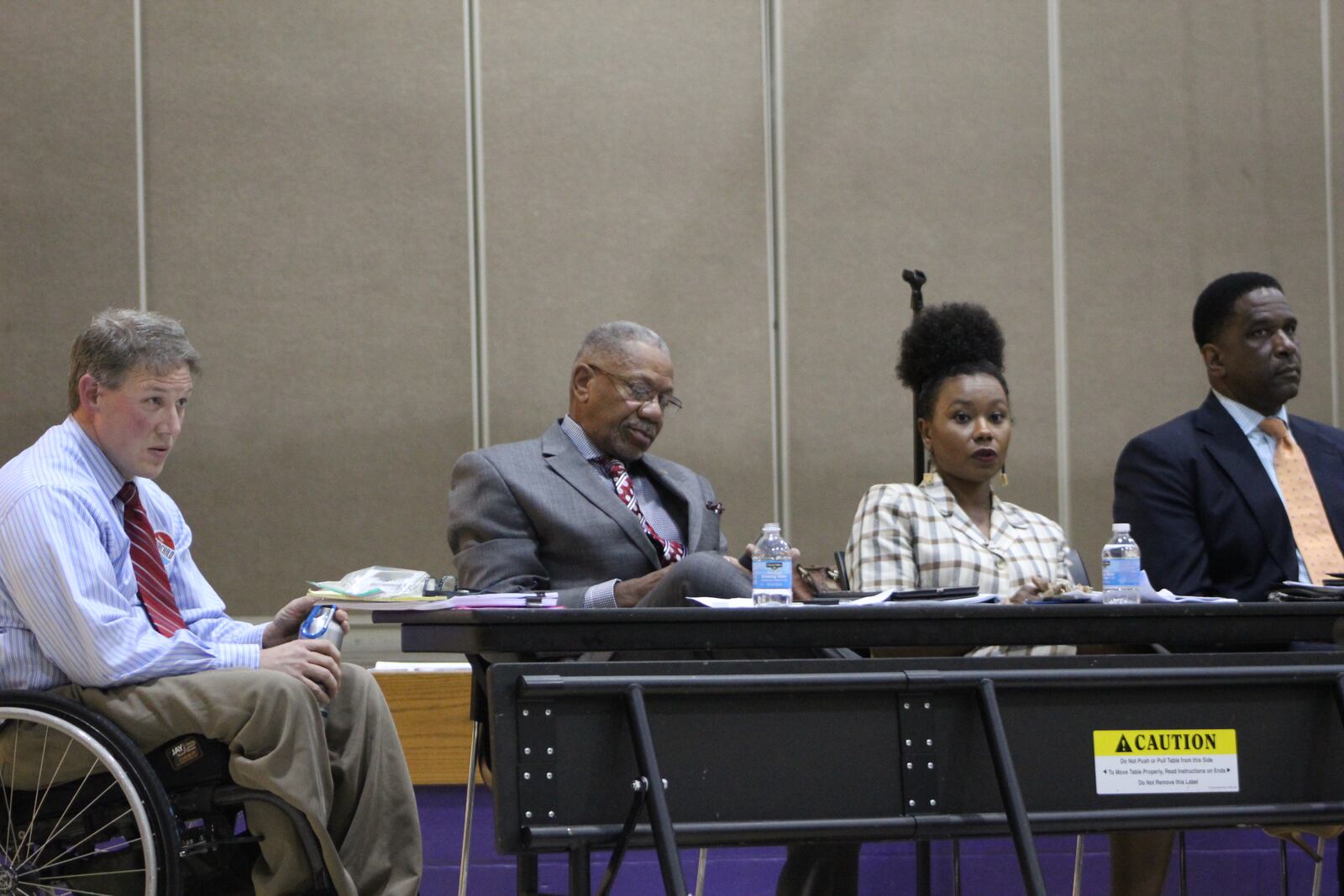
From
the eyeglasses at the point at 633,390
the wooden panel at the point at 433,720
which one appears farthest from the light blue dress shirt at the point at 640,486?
the wooden panel at the point at 433,720

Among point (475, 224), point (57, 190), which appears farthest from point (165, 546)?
point (57, 190)

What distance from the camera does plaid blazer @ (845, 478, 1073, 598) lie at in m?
2.79

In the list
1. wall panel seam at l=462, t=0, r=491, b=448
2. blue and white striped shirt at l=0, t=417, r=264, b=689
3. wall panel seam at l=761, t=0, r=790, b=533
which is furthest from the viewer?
wall panel seam at l=761, t=0, r=790, b=533

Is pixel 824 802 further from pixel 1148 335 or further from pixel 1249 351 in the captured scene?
pixel 1148 335

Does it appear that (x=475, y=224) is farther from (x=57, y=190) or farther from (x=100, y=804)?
(x=100, y=804)

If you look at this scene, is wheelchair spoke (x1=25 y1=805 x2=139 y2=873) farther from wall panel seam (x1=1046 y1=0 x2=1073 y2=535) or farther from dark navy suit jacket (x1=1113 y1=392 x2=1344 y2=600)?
wall panel seam (x1=1046 y1=0 x2=1073 y2=535)

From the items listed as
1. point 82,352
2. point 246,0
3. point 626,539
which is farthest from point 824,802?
point 246,0

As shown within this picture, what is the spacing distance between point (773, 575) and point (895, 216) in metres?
2.61

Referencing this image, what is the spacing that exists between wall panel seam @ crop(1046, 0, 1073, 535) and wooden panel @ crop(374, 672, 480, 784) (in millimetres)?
2222

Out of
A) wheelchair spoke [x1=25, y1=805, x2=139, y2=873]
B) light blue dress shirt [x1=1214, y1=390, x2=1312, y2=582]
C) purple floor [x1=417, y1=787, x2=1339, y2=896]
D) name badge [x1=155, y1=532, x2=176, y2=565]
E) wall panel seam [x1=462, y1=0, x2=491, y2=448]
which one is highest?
wall panel seam [x1=462, y1=0, x2=491, y2=448]

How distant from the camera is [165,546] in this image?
2447mm

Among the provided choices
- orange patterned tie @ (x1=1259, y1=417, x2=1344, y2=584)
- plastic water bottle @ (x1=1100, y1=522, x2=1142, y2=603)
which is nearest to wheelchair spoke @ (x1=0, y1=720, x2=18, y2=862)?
plastic water bottle @ (x1=1100, y1=522, x2=1142, y2=603)

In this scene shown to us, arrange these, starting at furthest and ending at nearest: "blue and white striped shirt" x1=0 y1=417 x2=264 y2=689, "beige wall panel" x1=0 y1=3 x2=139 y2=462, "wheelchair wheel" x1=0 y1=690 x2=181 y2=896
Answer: "beige wall panel" x1=0 y1=3 x2=139 y2=462 < "blue and white striped shirt" x1=0 y1=417 x2=264 y2=689 < "wheelchair wheel" x1=0 y1=690 x2=181 y2=896

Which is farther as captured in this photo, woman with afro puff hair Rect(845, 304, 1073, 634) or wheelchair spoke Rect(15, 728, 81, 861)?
woman with afro puff hair Rect(845, 304, 1073, 634)
